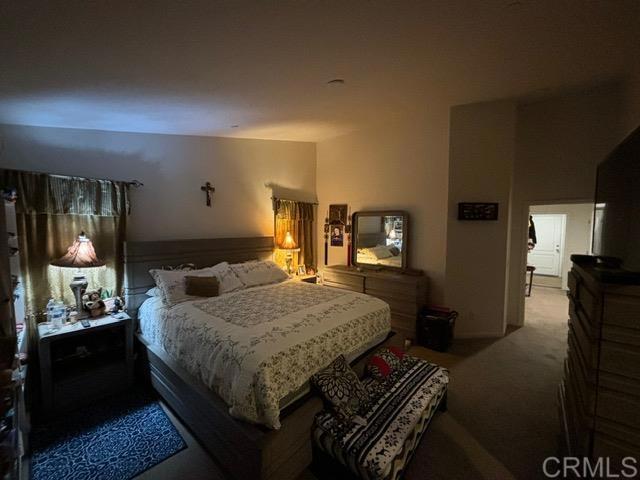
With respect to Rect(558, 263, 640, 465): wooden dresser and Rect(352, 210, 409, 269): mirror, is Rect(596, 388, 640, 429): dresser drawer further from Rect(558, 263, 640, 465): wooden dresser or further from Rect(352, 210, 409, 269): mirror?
Rect(352, 210, 409, 269): mirror

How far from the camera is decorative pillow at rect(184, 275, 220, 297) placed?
2941 millimetres

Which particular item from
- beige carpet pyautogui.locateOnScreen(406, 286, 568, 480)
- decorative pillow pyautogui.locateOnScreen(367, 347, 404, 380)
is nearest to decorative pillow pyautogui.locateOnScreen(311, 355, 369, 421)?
decorative pillow pyautogui.locateOnScreen(367, 347, 404, 380)

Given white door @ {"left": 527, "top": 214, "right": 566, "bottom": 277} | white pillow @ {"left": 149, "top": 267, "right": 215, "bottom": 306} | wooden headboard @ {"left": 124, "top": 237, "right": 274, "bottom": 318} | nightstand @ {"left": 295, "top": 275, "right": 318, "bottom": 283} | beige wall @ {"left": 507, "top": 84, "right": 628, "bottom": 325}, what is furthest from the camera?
white door @ {"left": 527, "top": 214, "right": 566, "bottom": 277}

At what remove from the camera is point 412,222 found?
4.02 metres

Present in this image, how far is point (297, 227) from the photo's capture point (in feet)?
15.5

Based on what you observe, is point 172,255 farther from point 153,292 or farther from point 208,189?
point 208,189

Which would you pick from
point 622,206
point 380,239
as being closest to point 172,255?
point 380,239

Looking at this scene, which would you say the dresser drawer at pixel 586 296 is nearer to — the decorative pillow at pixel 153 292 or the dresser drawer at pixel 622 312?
the dresser drawer at pixel 622 312

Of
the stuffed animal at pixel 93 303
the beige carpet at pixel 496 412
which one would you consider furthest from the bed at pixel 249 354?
the beige carpet at pixel 496 412

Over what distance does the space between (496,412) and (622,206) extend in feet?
6.12

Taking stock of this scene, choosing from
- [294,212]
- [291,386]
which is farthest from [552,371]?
[294,212]

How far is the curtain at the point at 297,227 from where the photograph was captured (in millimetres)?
4473

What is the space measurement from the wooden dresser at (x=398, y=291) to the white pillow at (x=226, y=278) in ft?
5.60

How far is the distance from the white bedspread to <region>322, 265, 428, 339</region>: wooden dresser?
0.90 metres
